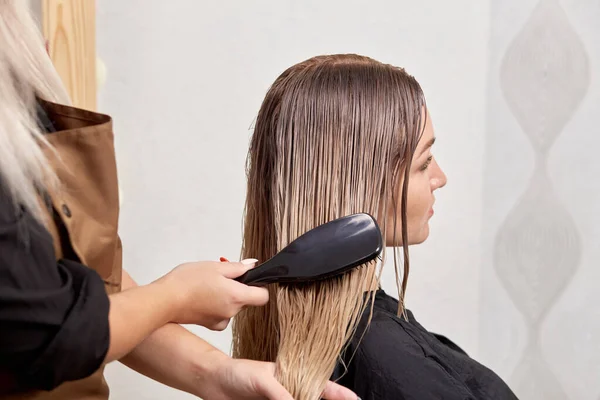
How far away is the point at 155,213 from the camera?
1.39 meters

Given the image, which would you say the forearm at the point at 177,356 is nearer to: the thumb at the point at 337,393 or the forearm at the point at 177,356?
the forearm at the point at 177,356

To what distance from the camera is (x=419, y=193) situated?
2.98 feet

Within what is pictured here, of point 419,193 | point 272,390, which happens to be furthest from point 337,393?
point 419,193

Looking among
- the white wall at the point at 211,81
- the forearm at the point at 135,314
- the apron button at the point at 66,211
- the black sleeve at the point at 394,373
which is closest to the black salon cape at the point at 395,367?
the black sleeve at the point at 394,373

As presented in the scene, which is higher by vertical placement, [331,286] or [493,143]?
[493,143]

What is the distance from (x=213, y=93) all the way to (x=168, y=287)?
0.80m

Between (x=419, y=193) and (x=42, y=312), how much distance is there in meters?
0.55

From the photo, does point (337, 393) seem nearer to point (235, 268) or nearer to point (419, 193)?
point (235, 268)

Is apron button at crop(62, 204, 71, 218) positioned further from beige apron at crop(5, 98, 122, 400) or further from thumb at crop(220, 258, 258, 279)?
thumb at crop(220, 258, 258, 279)

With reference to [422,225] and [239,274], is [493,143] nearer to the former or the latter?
[422,225]

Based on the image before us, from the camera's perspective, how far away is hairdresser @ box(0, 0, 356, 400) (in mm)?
497

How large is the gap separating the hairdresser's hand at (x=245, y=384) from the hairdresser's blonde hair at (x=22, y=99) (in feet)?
0.93

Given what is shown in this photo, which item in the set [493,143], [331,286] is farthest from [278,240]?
[493,143]

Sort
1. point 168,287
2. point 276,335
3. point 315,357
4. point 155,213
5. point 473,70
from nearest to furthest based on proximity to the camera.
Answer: point 168,287, point 315,357, point 276,335, point 155,213, point 473,70
